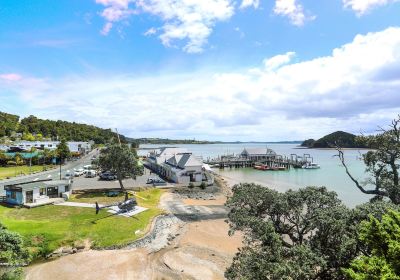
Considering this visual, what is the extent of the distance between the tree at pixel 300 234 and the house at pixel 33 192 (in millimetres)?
30839

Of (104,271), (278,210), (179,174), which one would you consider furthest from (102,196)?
(278,210)

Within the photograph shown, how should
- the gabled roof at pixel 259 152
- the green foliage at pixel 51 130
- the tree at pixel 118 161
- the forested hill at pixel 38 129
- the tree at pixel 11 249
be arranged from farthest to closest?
the green foliage at pixel 51 130, the forested hill at pixel 38 129, the gabled roof at pixel 259 152, the tree at pixel 118 161, the tree at pixel 11 249

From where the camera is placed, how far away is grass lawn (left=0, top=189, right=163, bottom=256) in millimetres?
28828

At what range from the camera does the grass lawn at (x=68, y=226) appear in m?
28.8

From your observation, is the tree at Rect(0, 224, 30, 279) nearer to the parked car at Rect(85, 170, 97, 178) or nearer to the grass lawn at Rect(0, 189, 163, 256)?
the grass lawn at Rect(0, 189, 163, 256)

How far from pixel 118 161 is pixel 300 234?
34.5m

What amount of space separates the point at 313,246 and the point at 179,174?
1867 inches

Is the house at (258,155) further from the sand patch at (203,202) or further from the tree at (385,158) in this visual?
the tree at (385,158)

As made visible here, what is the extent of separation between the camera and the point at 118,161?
48062 millimetres

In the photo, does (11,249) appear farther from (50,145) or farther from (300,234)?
(50,145)

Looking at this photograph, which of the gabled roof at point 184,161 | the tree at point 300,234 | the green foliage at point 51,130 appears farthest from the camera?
the green foliage at point 51,130

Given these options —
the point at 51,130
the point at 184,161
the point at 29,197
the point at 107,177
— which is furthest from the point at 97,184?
the point at 51,130

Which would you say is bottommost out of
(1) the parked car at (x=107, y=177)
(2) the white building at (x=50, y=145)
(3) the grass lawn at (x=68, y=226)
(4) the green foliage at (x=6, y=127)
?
(3) the grass lawn at (x=68, y=226)

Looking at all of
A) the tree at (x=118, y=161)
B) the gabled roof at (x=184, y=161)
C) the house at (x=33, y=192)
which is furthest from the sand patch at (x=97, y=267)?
the gabled roof at (x=184, y=161)
